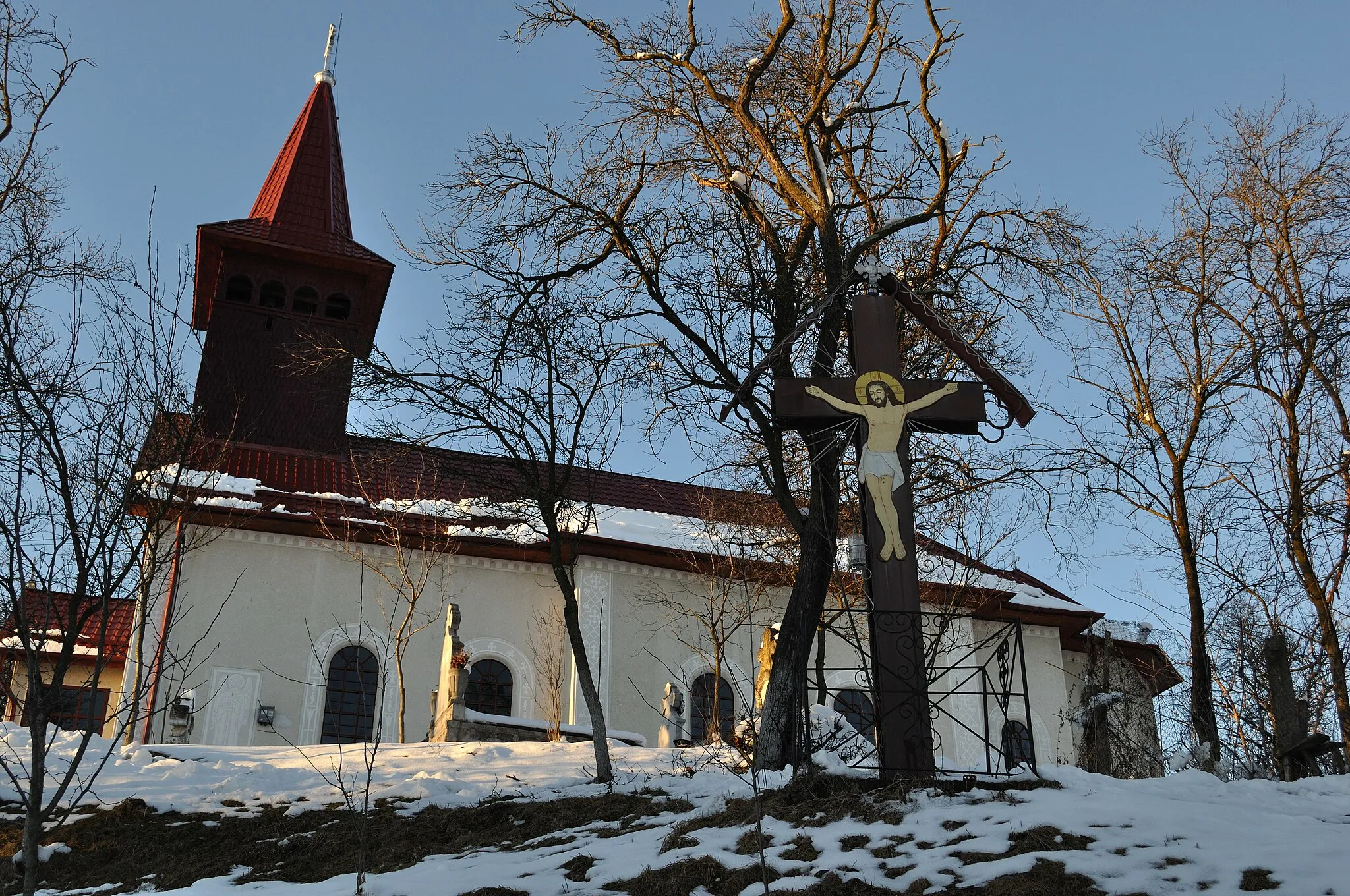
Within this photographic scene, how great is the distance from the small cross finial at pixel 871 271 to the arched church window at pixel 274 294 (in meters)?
19.3

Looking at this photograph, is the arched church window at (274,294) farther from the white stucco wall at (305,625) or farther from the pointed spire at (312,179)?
the white stucco wall at (305,625)

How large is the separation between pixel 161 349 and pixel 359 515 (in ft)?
44.1

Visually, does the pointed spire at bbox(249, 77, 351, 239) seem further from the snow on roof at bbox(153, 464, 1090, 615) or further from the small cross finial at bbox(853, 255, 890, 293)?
the small cross finial at bbox(853, 255, 890, 293)

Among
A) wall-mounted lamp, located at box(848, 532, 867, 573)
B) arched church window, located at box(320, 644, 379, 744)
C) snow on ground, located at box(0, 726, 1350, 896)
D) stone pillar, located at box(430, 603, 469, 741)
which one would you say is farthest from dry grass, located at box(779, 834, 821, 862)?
arched church window, located at box(320, 644, 379, 744)

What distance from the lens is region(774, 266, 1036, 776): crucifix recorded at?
850 centimetres

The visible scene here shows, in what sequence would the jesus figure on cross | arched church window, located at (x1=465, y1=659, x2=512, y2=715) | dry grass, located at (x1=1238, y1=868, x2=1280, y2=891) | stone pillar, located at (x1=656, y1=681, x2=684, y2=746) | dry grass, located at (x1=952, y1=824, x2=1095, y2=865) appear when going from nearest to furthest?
dry grass, located at (x1=1238, y1=868, x2=1280, y2=891) < dry grass, located at (x1=952, y1=824, x2=1095, y2=865) < the jesus figure on cross < stone pillar, located at (x1=656, y1=681, x2=684, y2=746) < arched church window, located at (x1=465, y1=659, x2=512, y2=715)

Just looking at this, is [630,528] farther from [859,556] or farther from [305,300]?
[859,556]

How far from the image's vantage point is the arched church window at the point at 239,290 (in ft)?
86.4

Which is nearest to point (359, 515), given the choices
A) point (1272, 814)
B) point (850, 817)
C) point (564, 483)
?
point (564, 483)

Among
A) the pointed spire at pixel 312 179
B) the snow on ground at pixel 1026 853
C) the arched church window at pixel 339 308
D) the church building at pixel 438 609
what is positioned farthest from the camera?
the pointed spire at pixel 312 179

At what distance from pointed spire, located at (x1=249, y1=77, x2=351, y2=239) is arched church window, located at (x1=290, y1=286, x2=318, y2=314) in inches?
69.2

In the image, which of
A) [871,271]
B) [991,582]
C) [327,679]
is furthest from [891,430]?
[991,582]

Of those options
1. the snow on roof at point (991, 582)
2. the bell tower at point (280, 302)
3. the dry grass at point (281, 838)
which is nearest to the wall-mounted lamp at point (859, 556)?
the dry grass at point (281, 838)

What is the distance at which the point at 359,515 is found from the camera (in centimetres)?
2169
